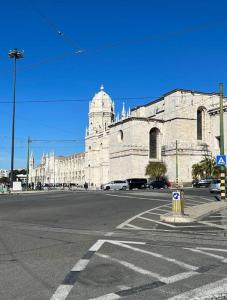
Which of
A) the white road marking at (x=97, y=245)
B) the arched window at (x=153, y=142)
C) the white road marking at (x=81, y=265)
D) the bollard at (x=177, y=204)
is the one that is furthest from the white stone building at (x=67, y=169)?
the white road marking at (x=81, y=265)

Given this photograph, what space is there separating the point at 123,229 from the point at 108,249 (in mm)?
4047

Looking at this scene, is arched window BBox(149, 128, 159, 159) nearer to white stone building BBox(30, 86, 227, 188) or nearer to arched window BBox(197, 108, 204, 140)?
white stone building BBox(30, 86, 227, 188)

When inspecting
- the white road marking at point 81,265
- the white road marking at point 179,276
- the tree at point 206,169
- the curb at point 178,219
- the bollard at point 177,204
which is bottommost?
the white road marking at point 179,276

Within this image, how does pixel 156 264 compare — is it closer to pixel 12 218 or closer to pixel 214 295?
pixel 214 295

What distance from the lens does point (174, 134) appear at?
4053 inches

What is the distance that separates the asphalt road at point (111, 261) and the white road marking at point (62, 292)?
0.04ft

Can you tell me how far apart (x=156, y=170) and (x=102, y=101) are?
50.6m

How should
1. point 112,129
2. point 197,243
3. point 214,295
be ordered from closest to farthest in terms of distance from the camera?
point 214,295, point 197,243, point 112,129

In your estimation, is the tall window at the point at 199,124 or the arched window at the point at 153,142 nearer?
the tall window at the point at 199,124

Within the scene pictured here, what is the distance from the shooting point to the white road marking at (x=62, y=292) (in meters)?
6.00

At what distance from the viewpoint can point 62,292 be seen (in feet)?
20.5

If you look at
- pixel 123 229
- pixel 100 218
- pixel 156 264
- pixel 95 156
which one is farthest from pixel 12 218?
pixel 95 156

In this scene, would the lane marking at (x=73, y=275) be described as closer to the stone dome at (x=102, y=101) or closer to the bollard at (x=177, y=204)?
the bollard at (x=177, y=204)

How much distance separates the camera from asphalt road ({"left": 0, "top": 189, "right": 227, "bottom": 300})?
635cm
